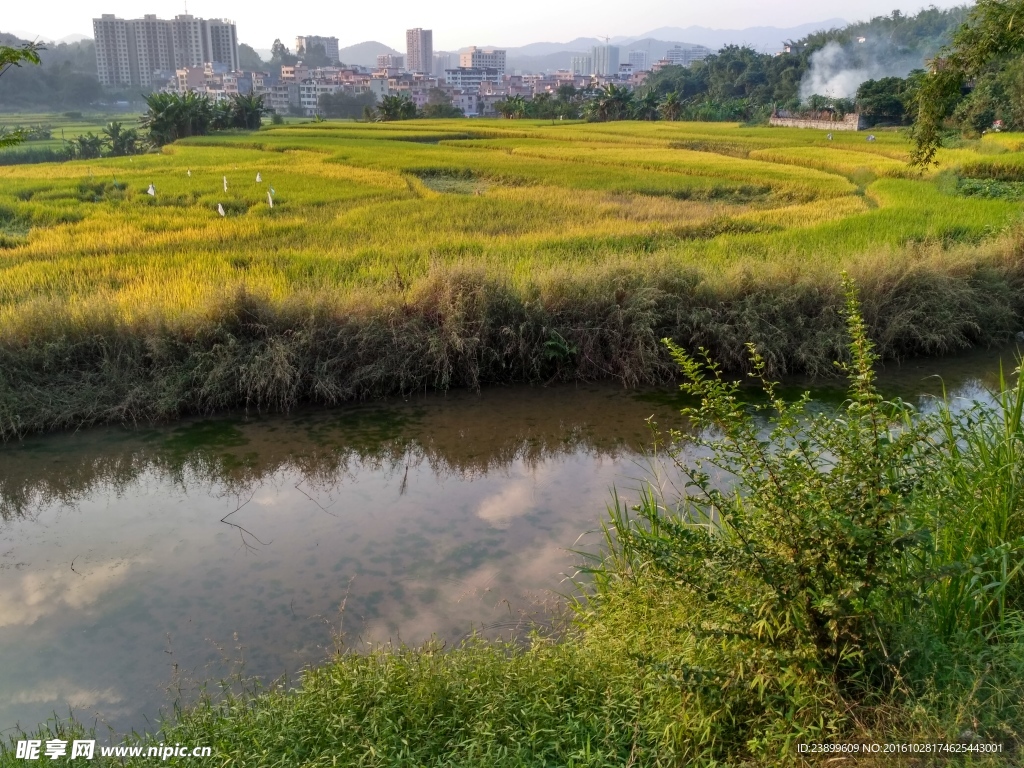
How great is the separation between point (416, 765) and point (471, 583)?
164 centimetres

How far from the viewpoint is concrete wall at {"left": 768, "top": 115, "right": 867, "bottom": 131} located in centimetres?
3094

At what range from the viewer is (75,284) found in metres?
7.51

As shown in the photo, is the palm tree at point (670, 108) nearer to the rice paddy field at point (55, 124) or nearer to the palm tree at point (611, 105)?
the palm tree at point (611, 105)

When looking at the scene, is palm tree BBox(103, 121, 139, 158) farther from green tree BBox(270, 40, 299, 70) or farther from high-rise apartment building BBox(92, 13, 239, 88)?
green tree BBox(270, 40, 299, 70)

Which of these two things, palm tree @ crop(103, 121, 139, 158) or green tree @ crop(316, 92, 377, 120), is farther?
green tree @ crop(316, 92, 377, 120)

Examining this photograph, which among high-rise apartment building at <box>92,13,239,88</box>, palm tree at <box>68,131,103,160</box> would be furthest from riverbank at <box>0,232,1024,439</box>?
high-rise apartment building at <box>92,13,239,88</box>

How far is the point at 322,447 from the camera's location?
18.9 ft

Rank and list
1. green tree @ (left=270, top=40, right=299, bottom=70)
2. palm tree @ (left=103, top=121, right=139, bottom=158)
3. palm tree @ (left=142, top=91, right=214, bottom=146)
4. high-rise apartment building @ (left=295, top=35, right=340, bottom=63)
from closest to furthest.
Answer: palm tree @ (left=103, top=121, right=139, bottom=158), palm tree @ (left=142, top=91, right=214, bottom=146), green tree @ (left=270, top=40, right=299, bottom=70), high-rise apartment building @ (left=295, top=35, right=340, bottom=63)

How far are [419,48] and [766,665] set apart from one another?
210 m

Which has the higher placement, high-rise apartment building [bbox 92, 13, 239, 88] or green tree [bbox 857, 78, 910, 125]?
high-rise apartment building [bbox 92, 13, 239, 88]

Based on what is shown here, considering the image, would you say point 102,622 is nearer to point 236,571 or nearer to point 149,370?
point 236,571

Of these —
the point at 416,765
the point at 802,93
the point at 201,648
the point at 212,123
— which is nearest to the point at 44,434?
the point at 201,648

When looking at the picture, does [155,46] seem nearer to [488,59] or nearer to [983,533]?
[983,533]

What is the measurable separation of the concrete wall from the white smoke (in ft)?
32.0
